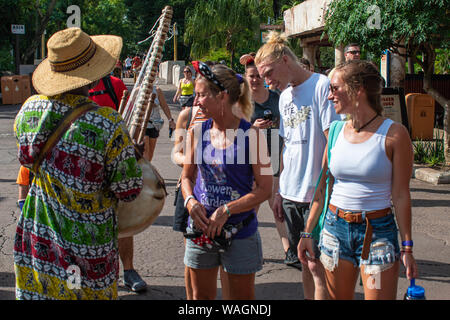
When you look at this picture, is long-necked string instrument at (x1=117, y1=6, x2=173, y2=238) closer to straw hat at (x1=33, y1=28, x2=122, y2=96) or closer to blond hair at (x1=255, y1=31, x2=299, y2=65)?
straw hat at (x1=33, y1=28, x2=122, y2=96)

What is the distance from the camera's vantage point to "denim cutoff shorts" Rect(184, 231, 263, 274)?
3.10 metres

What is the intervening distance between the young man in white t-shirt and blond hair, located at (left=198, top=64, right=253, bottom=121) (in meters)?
0.57

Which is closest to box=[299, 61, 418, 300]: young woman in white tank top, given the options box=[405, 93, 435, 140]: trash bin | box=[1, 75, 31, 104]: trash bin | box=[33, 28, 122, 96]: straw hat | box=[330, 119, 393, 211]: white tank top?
box=[330, 119, 393, 211]: white tank top

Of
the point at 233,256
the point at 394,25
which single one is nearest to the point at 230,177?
the point at 233,256

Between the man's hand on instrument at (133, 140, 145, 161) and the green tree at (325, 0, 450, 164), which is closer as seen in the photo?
the man's hand on instrument at (133, 140, 145, 161)

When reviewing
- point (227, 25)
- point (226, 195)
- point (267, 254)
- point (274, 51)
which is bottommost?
point (267, 254)

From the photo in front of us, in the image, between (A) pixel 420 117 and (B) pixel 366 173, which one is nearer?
(B) pixel 366 173

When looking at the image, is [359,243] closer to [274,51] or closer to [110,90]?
[274,51]

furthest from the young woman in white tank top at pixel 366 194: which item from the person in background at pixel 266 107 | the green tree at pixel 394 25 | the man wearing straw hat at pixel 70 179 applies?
the green tree at pixel 394 25

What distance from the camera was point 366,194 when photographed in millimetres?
2969

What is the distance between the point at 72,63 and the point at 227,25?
2979cm
